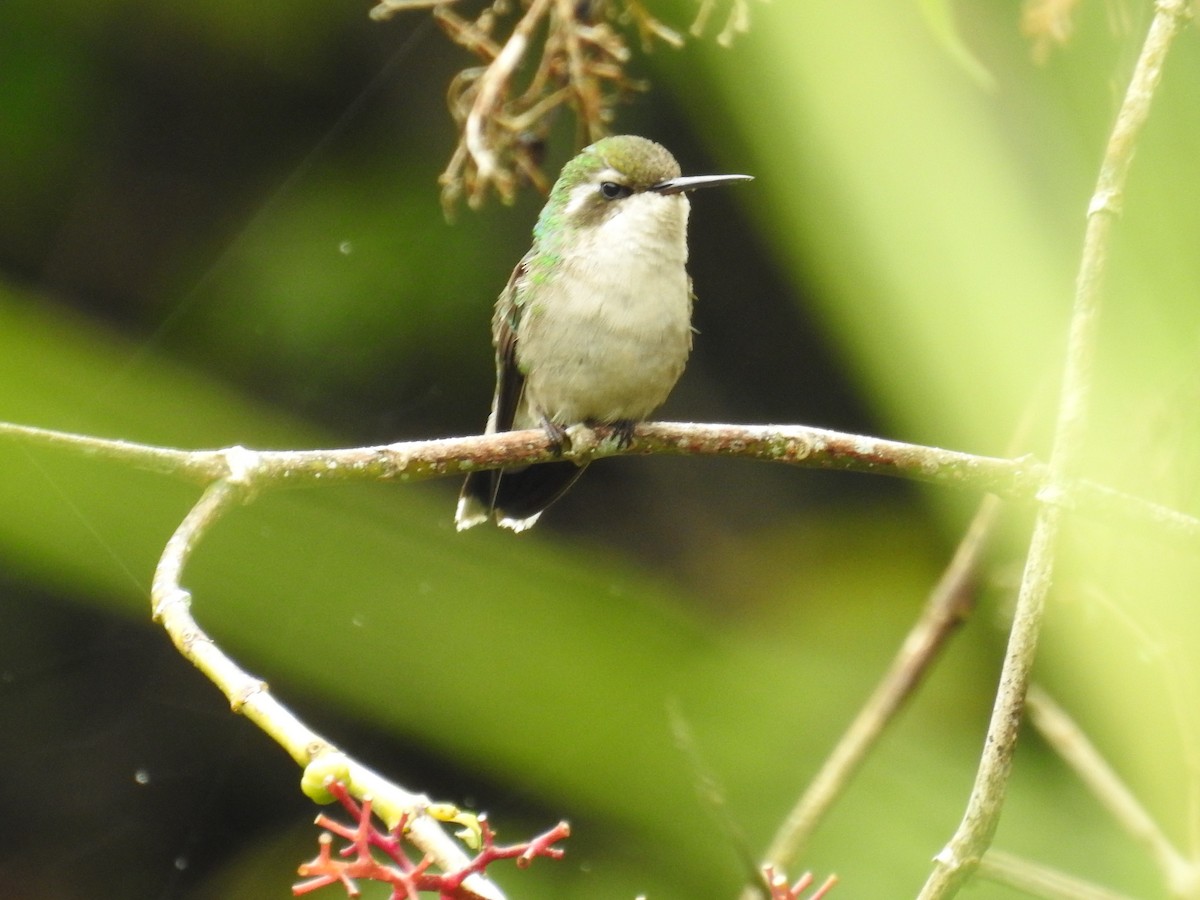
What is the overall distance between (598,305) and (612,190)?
0.28 m

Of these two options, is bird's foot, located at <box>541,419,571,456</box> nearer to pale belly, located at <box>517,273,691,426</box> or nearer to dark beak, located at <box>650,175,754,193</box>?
pale belly, located at <box>517,273,691,426</box>

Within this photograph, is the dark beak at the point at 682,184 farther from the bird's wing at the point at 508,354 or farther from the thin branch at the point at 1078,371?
the thin branch at the point at 1078,371

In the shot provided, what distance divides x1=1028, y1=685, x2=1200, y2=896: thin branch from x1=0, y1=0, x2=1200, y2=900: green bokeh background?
3.0 inches

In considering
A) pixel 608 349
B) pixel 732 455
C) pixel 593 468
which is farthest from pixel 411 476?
pixel 593 468

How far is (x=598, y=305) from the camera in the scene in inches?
103

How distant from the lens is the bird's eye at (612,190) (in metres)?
2.71

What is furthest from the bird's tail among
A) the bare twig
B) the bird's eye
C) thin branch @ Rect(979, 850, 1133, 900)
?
thin branch @ Rect(979, 850, 1133, 900)

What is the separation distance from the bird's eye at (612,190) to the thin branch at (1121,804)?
1307 mm

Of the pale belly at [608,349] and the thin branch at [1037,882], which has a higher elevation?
→ the pale belly at [608,349]

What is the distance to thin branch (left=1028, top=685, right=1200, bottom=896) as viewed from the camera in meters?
1.98

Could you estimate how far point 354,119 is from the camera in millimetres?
3129

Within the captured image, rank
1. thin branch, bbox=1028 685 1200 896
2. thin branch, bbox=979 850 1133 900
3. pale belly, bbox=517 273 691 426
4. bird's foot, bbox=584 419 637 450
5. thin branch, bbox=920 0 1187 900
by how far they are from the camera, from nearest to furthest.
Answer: thin branch, bbox=920 0 1187 900 → thin branch, bbox=979 850 1133 900 → thin branch, bbox=1028 685 1200 896 → bird's foot, bbox=584 419 637 450 → pale belly, bbox=517 273 691 426

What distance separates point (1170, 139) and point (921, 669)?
109cm

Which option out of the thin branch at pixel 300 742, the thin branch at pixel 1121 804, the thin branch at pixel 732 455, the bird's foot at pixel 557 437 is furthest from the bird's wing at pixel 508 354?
the thin branch at pixel 300 742
